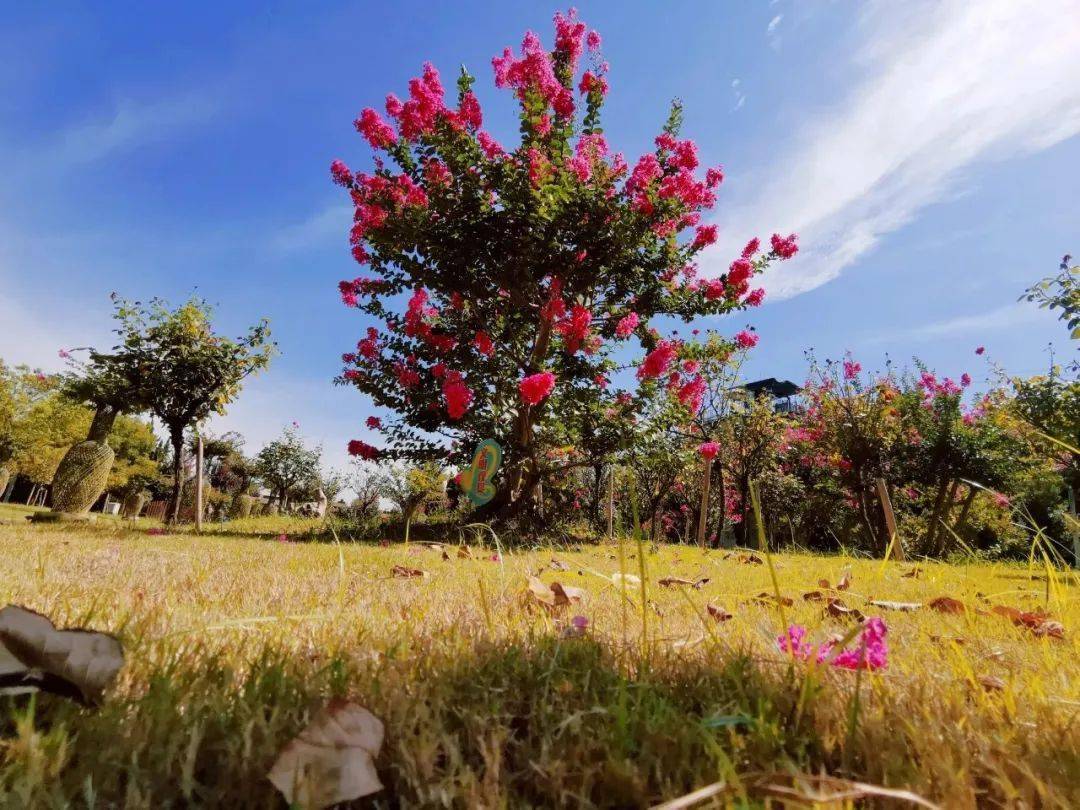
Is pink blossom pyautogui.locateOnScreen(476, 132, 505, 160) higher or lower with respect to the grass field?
higher

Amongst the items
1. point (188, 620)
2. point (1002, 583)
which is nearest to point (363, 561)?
point (188, 620)

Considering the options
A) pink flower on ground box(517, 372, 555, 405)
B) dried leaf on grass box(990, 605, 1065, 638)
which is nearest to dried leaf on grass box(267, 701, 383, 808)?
dried leaf on grass box(990, 605, 1065, 638)

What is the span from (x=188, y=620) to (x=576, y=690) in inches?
42.5

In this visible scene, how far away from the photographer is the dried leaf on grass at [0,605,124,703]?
78 cm

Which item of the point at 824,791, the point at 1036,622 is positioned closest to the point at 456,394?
the point at 1036,622

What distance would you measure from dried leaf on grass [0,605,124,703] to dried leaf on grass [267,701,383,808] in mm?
405

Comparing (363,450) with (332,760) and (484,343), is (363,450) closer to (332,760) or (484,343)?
(484,343)

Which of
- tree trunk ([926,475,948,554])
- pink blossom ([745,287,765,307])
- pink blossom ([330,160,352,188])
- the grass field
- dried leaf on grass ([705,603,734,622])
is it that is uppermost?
pink blossom ([330,160,352,188])

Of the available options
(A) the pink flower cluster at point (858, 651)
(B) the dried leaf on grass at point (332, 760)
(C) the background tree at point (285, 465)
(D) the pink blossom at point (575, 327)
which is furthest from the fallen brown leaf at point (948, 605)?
(C) the background tree at point (285, 465)

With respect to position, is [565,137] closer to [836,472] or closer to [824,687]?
[824,687]

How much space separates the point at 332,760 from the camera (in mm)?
654

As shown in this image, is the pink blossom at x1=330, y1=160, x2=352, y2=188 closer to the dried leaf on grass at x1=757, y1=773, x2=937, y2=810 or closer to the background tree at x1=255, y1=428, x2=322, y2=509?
the dried leaf on grass at x1=757, y1=773, x2=937, y2=810

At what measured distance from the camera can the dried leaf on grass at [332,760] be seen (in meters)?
0.60

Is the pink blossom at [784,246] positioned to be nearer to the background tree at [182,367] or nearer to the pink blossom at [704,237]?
the pink blossom at [704,237]
